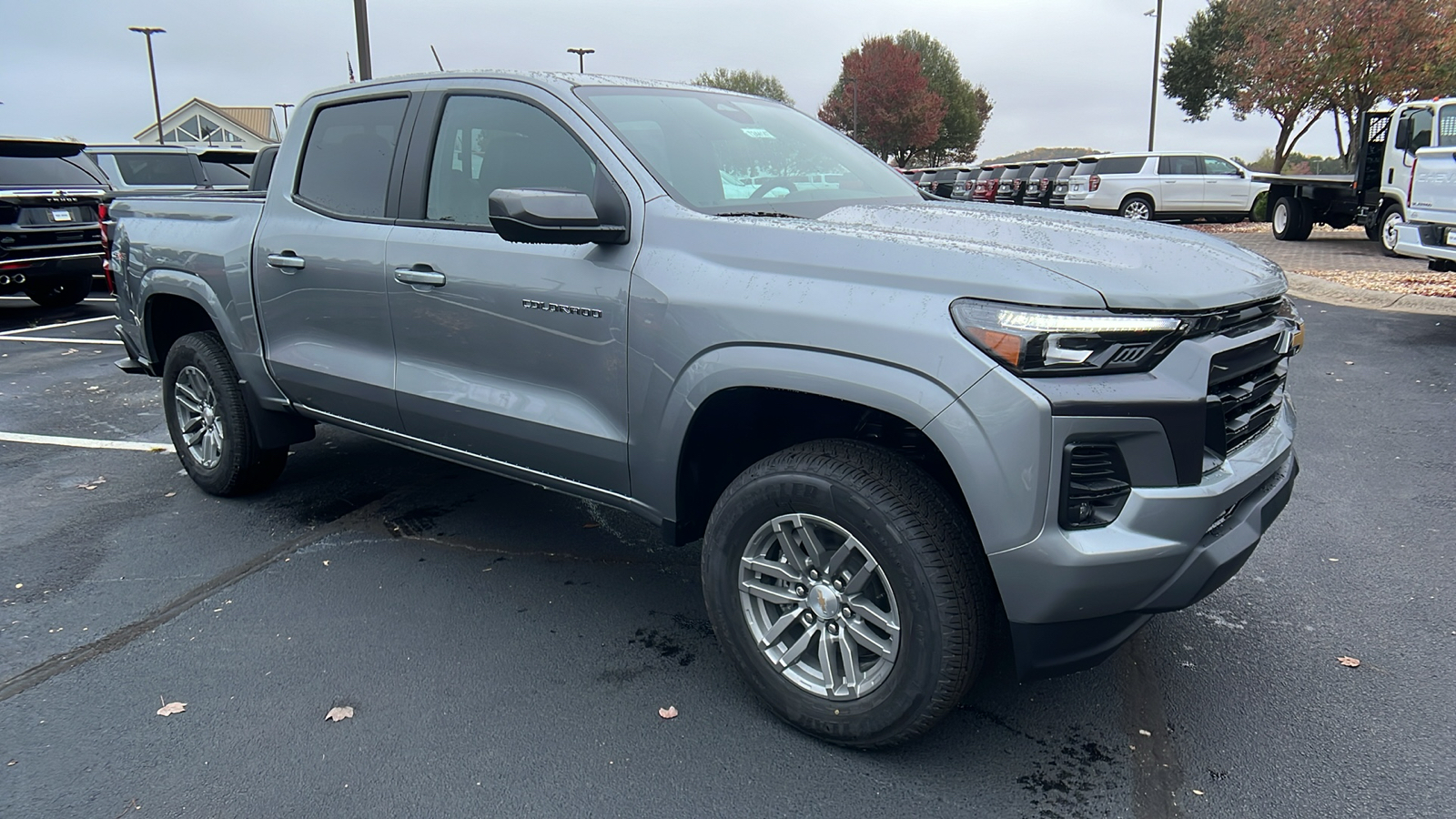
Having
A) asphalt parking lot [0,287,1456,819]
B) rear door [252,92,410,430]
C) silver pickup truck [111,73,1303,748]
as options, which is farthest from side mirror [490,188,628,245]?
asphalt parking lot [0,287,1456,819]

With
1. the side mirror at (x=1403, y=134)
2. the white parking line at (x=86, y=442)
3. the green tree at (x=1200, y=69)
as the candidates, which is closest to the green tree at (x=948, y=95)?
the green tree at (x=1200, y=69)

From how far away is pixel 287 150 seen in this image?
4.29m

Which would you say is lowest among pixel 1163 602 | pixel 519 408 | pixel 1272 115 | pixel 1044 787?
pixel 1044 787

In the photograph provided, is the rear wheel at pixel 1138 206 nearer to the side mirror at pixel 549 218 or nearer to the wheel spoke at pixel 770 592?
the side mirror at pixel 549 218

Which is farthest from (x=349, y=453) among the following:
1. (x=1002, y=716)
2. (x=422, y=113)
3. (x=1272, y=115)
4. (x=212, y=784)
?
(x=1272, y=115)

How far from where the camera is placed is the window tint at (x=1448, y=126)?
994cm

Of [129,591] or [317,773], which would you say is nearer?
[317,773]

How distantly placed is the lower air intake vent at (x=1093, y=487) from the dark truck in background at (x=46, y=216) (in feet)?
36.4

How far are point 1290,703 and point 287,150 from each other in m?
4.34

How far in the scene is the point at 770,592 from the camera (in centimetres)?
279

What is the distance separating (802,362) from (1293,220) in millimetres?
18941

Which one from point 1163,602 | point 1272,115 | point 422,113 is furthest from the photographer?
point 1272,115

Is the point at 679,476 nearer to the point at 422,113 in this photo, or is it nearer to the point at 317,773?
the point at 317,773

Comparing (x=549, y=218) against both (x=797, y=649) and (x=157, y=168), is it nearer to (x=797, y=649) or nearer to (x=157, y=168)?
(x=797, y=649)
